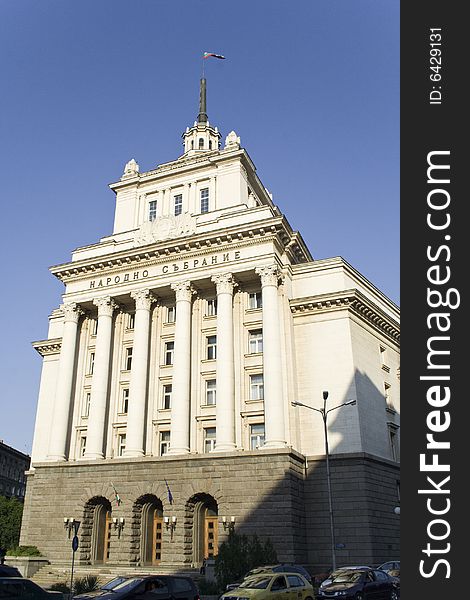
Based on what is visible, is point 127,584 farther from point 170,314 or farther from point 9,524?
point 9,524

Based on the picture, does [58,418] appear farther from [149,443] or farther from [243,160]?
[243,160]

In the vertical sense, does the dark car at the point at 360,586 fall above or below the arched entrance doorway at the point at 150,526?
below

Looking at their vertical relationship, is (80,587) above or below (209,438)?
below

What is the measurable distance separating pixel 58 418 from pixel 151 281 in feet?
43.4

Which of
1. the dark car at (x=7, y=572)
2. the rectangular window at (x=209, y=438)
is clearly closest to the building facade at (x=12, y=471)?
the rectangular window at (x=209, y=438)

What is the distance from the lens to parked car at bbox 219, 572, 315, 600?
744 inches

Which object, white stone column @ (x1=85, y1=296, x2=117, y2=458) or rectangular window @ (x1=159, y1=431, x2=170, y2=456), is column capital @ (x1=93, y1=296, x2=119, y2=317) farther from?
rectangular window @ (x1=159, y1=431, x2=170, y2=456)

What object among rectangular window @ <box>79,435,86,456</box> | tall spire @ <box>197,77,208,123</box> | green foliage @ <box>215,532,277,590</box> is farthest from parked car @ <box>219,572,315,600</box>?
tall spire @ <box>197,77,208,123</box>

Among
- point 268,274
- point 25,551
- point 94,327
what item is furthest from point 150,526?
point 268,274

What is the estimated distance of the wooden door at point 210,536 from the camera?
38.6m

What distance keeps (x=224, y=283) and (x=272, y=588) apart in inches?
1026

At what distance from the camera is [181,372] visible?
42000 millimetres

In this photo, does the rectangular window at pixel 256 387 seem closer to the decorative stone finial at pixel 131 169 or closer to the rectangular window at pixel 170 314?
the rectangular window at pixel 170 314

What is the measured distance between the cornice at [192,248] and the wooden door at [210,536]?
1985 centimetres
